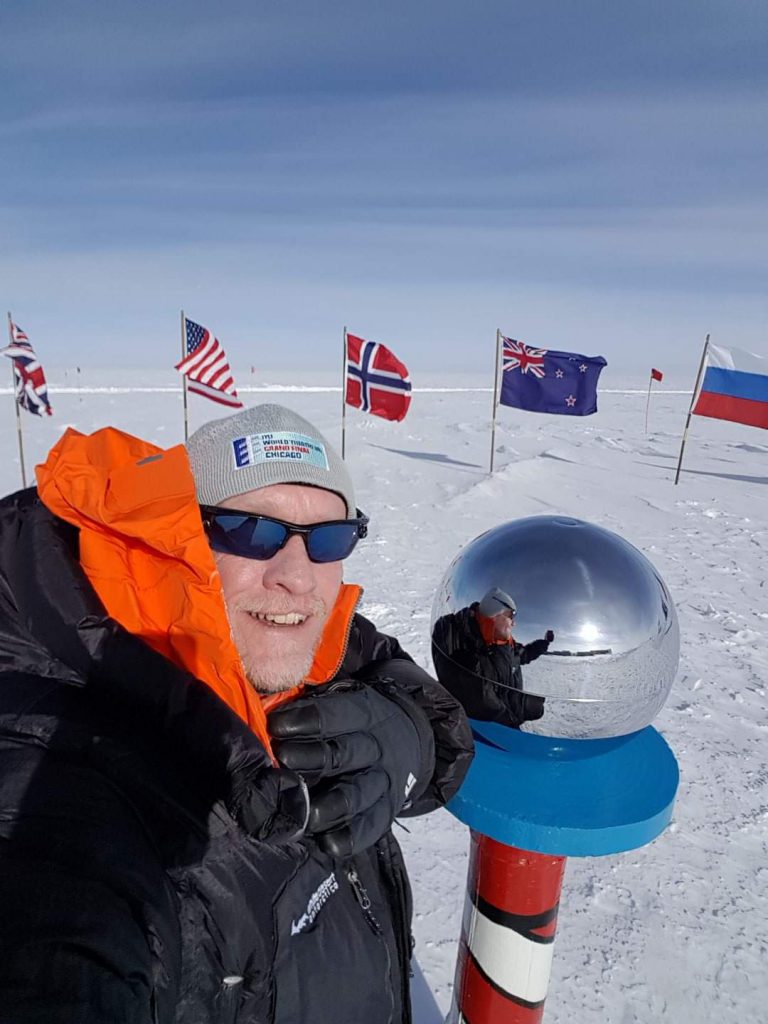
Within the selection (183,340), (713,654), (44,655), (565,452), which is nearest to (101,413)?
(183,340)

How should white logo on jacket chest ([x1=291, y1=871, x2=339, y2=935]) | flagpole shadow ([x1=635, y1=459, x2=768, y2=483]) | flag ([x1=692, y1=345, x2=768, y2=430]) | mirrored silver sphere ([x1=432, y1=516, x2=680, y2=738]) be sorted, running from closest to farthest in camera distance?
1. white logo on jacket chest ([x1=291, y1=871, x2=339, y2=935])
2. mirrored silver sphere ([x1=432, y1=516, x2=680, y2=738])
3. flag ([x1=692, y1=345, x2=768, y2=430])
4. flagpole shadow ([x1=635, y1=459, x2=768, y2=483])

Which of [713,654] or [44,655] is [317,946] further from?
[713,654]

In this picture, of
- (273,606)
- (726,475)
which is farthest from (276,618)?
(726,475)

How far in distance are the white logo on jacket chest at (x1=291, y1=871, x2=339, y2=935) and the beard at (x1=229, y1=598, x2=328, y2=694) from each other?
464 millimetres

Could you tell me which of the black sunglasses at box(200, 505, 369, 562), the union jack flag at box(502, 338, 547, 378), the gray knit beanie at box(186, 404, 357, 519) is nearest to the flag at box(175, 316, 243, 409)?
the union jack flag at box(502, 338, 547, 378)

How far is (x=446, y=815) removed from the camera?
355 cm

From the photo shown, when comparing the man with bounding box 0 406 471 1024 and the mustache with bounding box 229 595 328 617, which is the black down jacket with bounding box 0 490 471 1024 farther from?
the mustache with bounding box 229 595 328 617

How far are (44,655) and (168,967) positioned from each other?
0.56m

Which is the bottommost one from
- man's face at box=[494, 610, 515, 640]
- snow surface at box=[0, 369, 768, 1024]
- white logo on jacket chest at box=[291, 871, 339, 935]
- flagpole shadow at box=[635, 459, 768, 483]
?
flagpole shadow at box=[635, 459, 768, 483]

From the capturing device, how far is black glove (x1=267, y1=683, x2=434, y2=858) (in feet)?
4.20

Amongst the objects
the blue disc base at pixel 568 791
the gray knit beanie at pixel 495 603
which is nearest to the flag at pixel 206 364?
the gray knit beanie at pixel 495 603

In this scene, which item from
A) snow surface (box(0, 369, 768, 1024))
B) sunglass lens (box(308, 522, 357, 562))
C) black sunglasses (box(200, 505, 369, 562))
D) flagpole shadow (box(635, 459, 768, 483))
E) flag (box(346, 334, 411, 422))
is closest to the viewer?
black sunglasses (box(200, 505, 369, 562))

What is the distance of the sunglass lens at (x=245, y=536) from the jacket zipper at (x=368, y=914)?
0.83 meters

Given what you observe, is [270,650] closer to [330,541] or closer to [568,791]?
[330,541]
